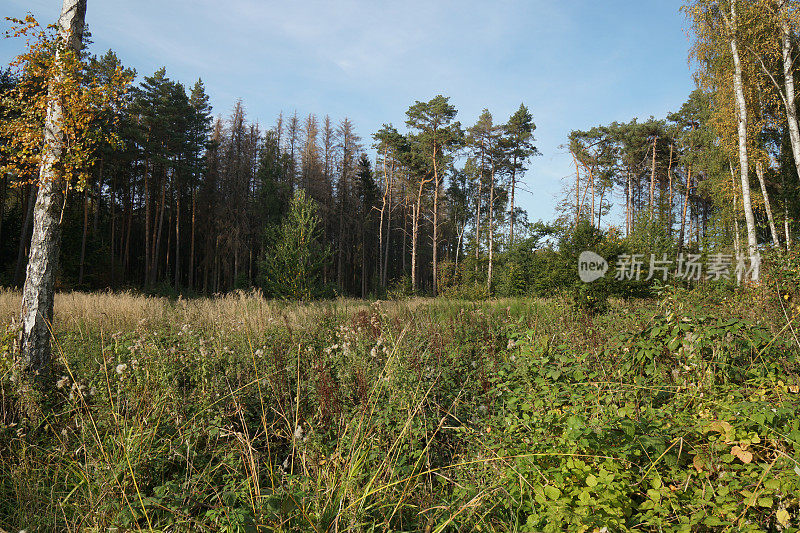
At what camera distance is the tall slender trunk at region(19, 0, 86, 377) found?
4.31 metres

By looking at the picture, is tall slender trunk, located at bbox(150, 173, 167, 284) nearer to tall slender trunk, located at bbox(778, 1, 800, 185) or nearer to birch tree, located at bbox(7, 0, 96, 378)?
birch tree, located at bbox(7, 0, 96, 378)

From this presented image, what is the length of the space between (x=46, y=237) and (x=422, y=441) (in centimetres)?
452

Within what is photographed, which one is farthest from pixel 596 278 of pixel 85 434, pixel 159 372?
pixel 85 434

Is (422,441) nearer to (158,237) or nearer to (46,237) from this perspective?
(46,237)

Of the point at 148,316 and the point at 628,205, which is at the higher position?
the point at 628,205

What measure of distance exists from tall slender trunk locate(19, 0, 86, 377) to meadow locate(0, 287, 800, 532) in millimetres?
302

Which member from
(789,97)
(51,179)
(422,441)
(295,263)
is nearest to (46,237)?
(51,179)

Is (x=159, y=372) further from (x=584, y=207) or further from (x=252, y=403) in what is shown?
(x=584, y=207)

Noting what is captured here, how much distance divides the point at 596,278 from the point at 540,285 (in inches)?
108

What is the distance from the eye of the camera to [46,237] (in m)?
4.44

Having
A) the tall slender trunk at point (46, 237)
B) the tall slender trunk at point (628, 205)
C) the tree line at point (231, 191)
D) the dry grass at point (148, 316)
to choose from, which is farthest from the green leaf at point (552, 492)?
the tall slender trunk at point (628, 205)

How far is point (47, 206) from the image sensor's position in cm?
445

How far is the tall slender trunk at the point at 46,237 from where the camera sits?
4309 mm

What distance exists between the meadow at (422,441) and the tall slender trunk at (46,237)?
30 cm
